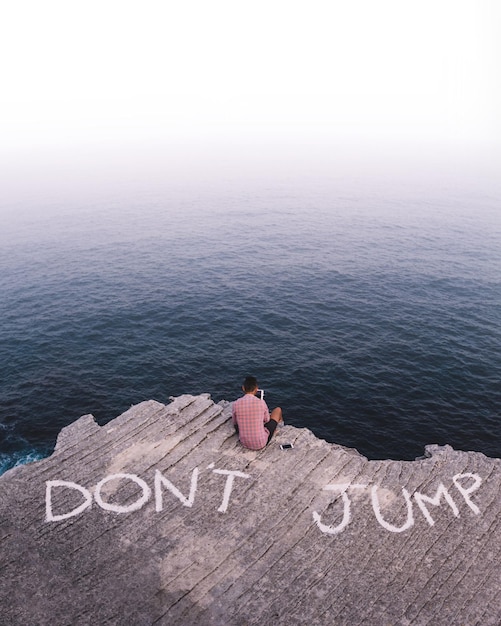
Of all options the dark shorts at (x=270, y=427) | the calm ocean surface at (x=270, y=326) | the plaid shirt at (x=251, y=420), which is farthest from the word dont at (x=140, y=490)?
the calm ocean surface at (x=270, y=326)

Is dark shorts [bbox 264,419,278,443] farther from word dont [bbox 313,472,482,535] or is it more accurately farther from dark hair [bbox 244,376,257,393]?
word dont [bbox 313,472,482,535]

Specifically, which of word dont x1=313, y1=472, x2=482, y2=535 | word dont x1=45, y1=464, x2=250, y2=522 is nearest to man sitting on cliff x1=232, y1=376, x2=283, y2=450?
word dont x1=45, y1=464, x2=250, y2=522

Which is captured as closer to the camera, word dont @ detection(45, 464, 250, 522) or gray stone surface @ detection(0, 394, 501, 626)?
gray stone surface @ detection(0, 394, 501, 626)

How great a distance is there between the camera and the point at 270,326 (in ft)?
144

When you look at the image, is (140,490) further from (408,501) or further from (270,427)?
(408,501)

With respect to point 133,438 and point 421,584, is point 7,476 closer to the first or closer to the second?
point 133,438

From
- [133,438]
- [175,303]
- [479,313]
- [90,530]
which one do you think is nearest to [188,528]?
[90,530]

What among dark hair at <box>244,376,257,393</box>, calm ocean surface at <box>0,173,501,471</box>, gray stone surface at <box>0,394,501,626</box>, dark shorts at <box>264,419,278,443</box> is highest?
dark hair at <box>244,376,257,393</box>

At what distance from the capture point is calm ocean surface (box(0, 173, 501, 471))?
31.8 metres

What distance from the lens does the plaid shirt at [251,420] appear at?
1521cm

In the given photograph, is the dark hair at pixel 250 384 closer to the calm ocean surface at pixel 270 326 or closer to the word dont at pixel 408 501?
the word dont at pixel 408 501

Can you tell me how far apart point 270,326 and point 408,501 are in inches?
1186

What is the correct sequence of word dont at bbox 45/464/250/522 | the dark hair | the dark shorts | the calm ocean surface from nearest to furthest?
word dont at bbox 45/464/250/522 < the dark hair < the dark shorts < the calm ocean surface

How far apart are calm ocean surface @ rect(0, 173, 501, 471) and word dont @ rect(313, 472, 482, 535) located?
13.1m
